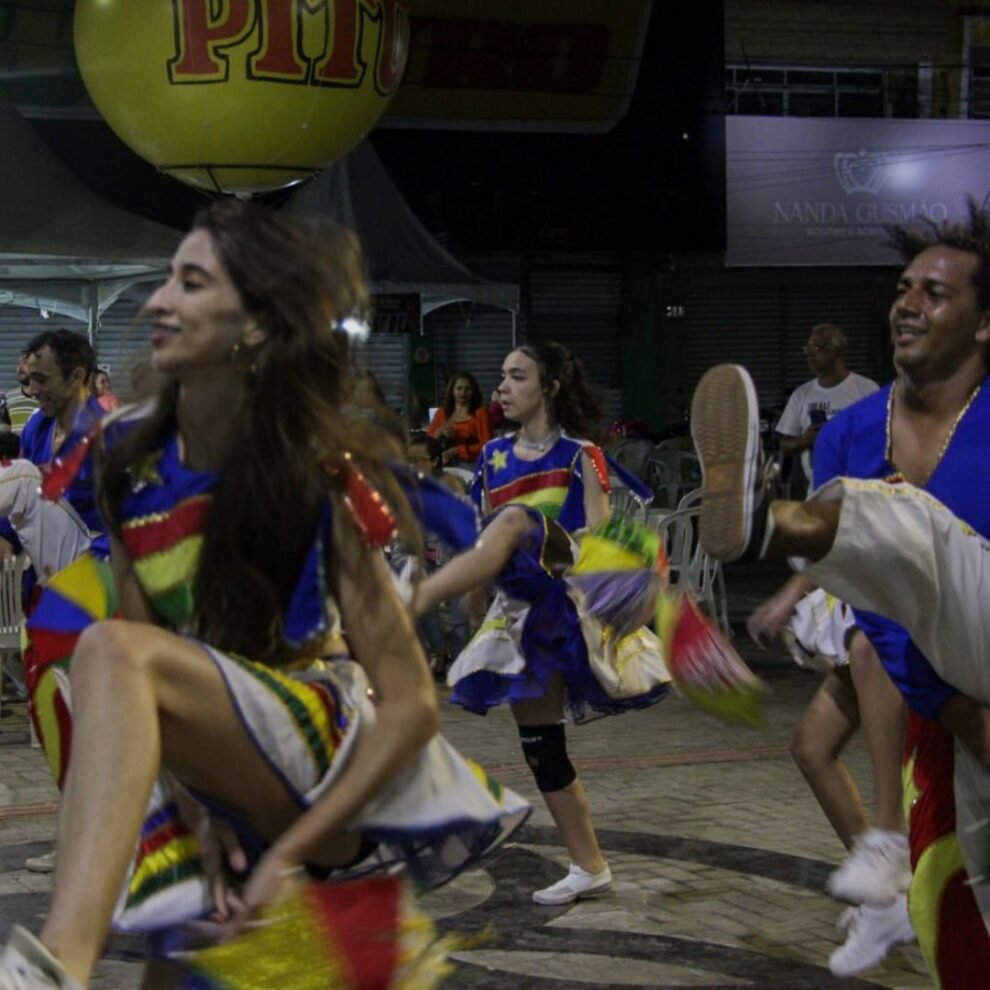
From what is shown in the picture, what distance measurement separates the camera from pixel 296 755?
122 inches

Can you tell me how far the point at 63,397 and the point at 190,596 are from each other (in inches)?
164

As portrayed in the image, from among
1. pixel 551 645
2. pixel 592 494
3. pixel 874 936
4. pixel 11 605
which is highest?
pixel 592 494

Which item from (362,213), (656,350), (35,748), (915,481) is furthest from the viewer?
(656,350)

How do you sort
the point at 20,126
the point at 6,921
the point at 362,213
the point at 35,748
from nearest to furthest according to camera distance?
the point at 6,921 < the point at 35,748 < the point at 20,126 < the point at 362,213

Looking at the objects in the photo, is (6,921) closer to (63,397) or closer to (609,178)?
(63,397)

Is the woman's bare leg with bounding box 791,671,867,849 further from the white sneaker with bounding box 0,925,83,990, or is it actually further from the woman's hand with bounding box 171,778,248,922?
the white sneaker with bounding box 0,925,83,990

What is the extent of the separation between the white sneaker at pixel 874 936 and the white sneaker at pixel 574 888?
1513 mm

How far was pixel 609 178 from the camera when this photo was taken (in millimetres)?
20844

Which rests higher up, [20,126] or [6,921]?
[20,126]

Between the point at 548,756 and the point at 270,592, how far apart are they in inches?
128

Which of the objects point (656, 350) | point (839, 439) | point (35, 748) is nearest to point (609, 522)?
point (839, 439)

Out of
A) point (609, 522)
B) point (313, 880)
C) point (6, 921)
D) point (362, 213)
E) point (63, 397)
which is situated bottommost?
point (6, 921)

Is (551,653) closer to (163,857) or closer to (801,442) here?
(163,857)

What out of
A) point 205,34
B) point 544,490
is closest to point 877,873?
point 544,490
